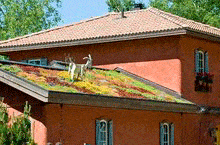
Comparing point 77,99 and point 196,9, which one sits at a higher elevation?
point 196,9

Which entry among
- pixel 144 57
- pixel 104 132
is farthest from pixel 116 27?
pixel 104 132

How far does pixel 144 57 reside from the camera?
29.3m

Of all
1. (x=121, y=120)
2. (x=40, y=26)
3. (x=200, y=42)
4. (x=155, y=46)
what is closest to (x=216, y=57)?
(x=200, y=42)

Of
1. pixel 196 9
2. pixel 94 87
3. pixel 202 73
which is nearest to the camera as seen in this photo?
pixel 94 87

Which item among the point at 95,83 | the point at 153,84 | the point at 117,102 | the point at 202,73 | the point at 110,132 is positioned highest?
the point at 202,73

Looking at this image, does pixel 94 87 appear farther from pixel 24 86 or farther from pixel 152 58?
pixel 152 58

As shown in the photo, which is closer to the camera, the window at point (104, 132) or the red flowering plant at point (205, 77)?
the window at point (104, 132)

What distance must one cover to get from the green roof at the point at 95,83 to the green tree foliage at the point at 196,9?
2042 cm

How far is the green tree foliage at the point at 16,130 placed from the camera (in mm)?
18712

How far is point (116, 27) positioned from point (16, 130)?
13333 millimetres

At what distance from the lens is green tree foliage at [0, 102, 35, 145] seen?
18712mm

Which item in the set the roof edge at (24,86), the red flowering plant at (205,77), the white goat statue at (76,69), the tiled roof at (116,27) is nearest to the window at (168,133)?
the red flowering plant at (205,77)

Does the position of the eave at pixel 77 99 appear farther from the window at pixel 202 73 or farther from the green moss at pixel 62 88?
the window at pixel 202 73

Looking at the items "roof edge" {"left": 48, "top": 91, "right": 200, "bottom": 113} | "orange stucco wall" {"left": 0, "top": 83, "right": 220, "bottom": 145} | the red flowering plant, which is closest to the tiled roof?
the red flowering plant
